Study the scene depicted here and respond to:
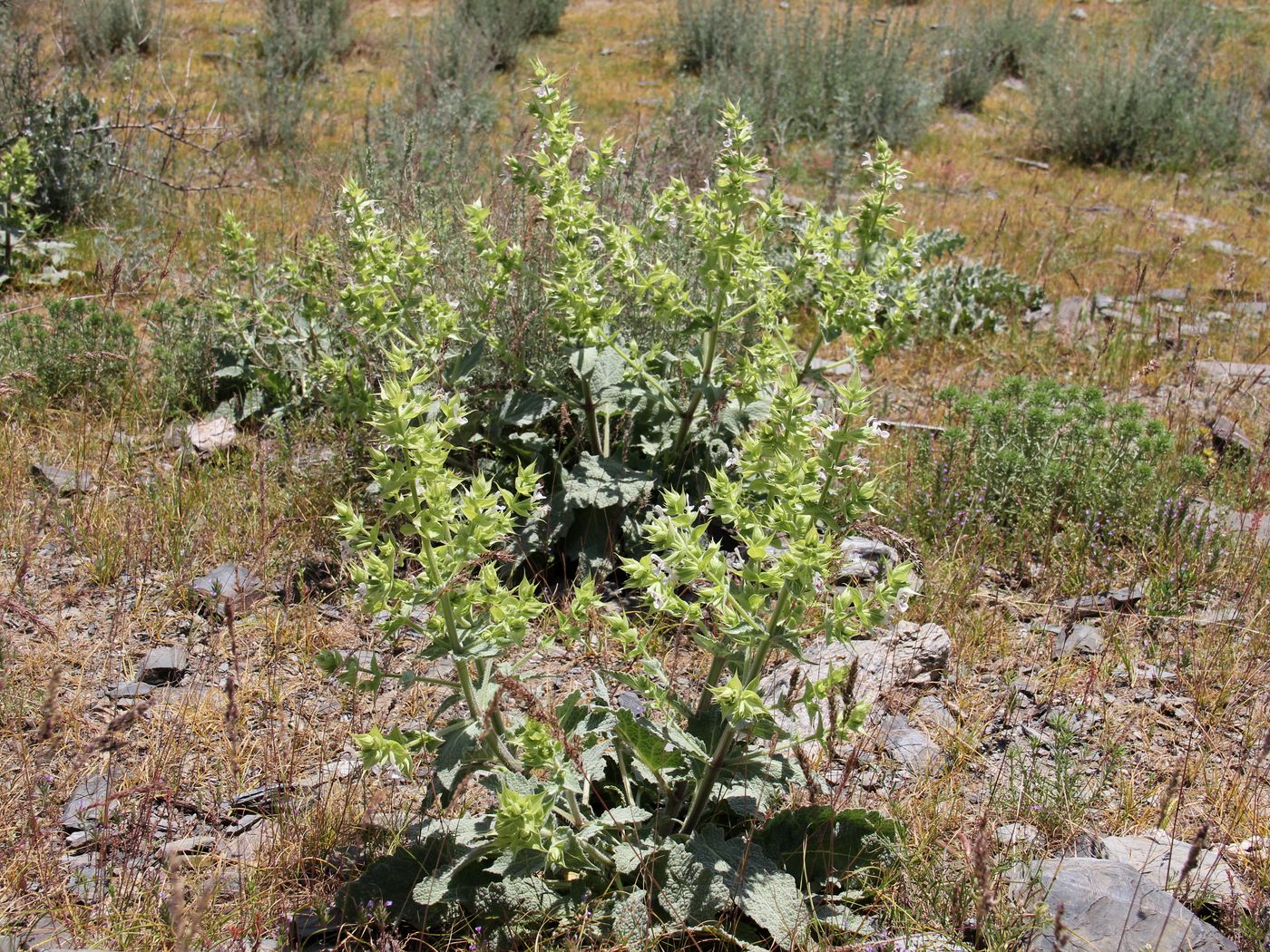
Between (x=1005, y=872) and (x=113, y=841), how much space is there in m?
2.06

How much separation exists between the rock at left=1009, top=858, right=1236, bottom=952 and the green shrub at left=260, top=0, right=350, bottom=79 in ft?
27.3

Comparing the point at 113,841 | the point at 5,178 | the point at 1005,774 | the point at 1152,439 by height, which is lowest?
the point at 1005,774

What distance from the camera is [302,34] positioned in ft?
30.6

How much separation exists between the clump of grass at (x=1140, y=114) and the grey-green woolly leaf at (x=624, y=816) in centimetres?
846

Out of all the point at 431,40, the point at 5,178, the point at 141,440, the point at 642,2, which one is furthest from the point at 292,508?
the point at 642,2

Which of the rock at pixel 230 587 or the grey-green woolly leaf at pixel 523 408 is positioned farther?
the grey-green woolly leaf at pixel 523 408

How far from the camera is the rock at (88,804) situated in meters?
2.39

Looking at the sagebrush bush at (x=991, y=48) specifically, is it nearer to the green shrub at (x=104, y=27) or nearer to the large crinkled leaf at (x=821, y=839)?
the green shrub at (x=104, y=27)

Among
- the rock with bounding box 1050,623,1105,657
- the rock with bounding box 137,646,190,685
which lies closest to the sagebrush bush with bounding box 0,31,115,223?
the rock with bounding box 137,646,190,685

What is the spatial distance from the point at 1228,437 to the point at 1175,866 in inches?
98.8

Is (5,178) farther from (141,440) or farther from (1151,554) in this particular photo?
(1151,554)

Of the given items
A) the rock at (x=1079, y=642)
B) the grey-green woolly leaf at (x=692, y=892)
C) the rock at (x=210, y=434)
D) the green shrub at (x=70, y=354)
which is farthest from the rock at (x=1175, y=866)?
the green shrub at (x=70, y=354)

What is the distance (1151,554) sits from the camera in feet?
11.5

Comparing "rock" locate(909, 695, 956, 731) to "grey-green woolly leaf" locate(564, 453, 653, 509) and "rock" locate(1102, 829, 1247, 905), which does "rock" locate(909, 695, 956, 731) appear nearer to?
"rock" locate(1102, 829, 1247, 905)
